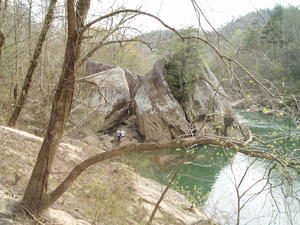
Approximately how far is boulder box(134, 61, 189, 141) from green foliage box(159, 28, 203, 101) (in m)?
0.48

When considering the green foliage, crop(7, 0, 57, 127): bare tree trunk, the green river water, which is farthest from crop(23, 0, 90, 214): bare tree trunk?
the green foliage

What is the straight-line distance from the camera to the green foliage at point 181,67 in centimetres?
1416

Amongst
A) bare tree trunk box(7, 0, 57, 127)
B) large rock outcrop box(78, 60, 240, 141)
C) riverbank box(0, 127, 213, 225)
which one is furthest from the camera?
large rock outcrop box(78, 60, 240, 141)

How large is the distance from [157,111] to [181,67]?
8.65ft

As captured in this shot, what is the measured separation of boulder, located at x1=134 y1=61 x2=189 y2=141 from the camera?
45.3 ft

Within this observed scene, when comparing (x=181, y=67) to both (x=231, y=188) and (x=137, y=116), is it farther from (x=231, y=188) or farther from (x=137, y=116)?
(x=231, y=188)

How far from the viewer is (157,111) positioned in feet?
46.4

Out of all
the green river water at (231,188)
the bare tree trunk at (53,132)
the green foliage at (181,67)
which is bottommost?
the green river water at (231,188)

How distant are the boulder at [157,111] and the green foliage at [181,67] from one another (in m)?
0.48

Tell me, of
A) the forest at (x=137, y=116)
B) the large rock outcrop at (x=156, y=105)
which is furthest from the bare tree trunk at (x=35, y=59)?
the large rock outcrop at (x=156, y=105)

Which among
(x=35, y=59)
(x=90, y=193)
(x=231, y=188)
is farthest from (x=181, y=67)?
(x=90, y=193)

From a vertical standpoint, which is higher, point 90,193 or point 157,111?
point 157,111

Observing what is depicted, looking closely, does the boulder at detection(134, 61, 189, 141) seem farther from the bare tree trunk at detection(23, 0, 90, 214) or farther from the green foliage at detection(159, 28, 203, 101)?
the bare tree trunk at detection(23, 0, 90, 214)

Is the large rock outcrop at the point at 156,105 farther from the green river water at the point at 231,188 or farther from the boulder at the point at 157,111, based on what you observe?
the green river water at the point at 231,188
